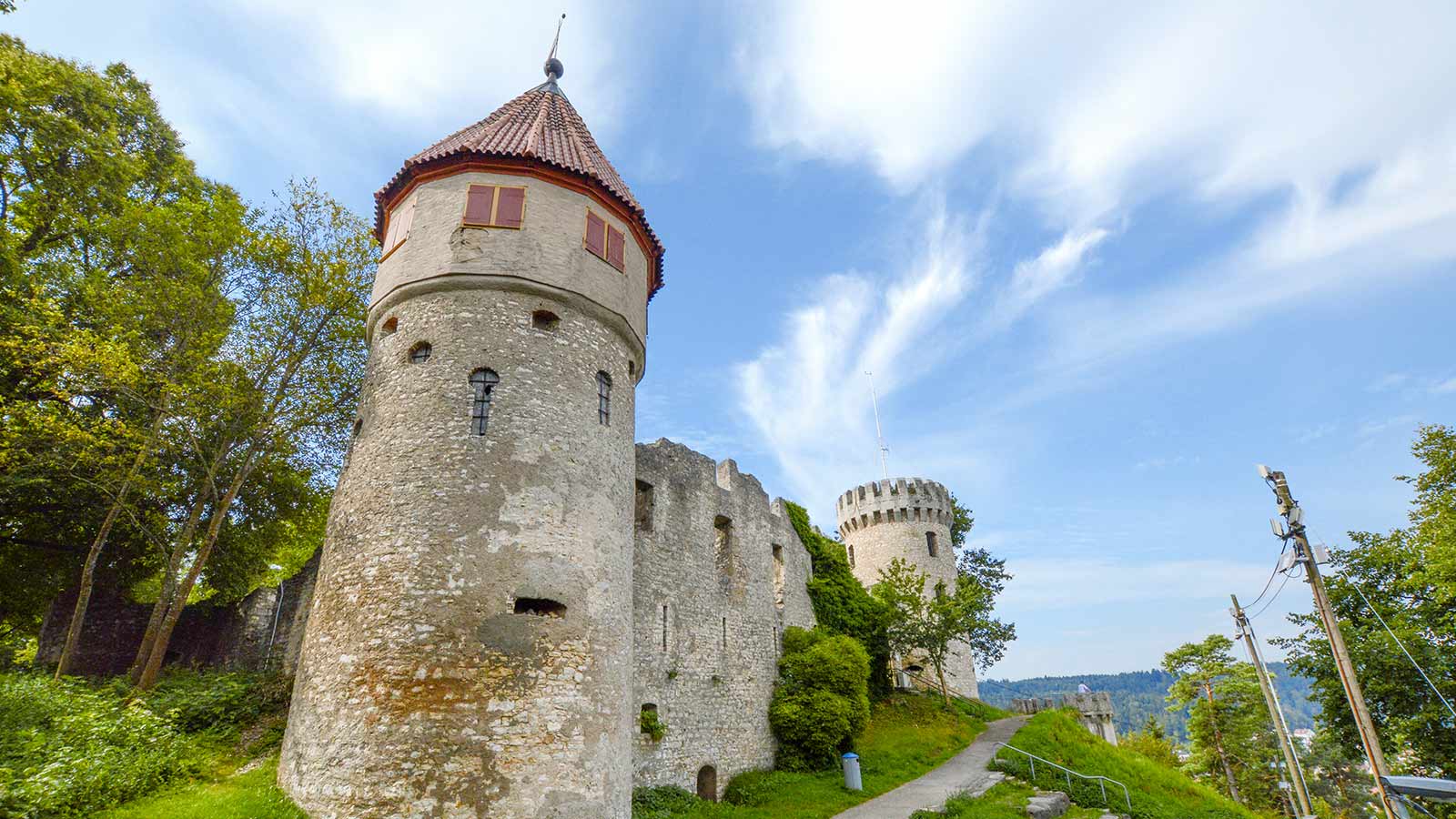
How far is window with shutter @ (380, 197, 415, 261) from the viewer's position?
14234 millimetres

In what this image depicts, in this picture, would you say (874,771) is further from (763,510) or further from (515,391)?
(515,391)

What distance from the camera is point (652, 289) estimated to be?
17484 millimetres

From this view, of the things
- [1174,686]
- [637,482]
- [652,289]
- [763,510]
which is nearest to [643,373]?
[652,289]

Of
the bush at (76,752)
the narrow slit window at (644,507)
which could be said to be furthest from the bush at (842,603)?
the bush at (76,752)

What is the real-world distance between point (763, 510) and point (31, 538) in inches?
804

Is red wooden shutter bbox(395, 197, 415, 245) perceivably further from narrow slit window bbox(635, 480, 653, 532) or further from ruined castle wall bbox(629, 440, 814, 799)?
narrow slit window bbox(635, 480, 653, 532)

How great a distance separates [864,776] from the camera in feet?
63.8

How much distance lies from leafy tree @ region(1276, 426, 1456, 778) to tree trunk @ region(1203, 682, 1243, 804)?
9.44 metres

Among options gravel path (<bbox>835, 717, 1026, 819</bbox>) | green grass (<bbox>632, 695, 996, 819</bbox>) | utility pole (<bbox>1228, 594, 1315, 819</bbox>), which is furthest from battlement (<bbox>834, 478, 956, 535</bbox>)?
utility pole (<bbox>1228, 594, 1315, 819</bbox>)

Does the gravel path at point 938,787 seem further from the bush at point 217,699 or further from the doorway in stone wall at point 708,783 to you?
the bush at point 217,699

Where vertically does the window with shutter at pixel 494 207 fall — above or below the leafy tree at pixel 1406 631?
above

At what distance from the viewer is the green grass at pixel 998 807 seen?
15.4 meters

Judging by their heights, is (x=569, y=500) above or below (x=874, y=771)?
above

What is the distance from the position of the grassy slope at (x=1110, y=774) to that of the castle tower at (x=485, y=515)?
13.7m
